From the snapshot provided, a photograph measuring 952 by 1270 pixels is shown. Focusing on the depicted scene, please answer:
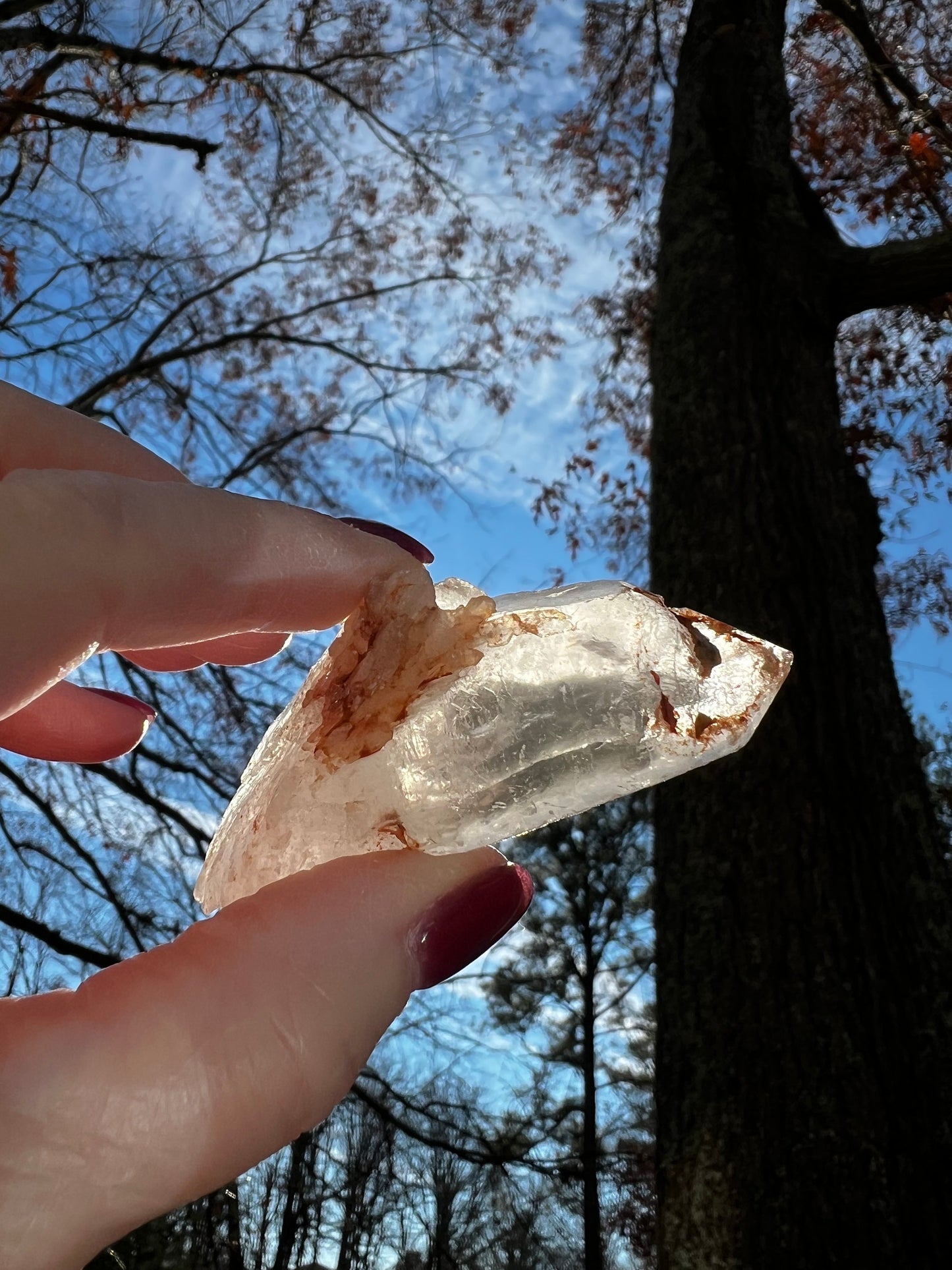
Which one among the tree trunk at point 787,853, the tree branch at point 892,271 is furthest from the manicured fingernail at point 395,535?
the tree branch at point 892,271

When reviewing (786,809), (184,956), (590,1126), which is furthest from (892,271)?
(590,1126)

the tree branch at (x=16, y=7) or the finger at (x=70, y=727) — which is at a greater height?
the tree branch at (x=16, y=7)

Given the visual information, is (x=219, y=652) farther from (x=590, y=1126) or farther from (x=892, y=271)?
(x=590, y=1126)

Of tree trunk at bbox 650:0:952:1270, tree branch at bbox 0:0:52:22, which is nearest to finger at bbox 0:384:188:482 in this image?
tree trunk at bbox 650:0:952:1270

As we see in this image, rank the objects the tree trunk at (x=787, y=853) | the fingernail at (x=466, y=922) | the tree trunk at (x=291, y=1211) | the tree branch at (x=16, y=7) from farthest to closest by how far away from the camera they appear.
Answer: the tree trunk at (x=291, y=1211)
the tree branch at (x=16, y=7)
the tree trunk at (x=787, y=853)
the fingernail at (x=466, y=922)

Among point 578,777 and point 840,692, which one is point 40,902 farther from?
point 578,777

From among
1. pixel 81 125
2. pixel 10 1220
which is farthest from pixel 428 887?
pixel 81 125

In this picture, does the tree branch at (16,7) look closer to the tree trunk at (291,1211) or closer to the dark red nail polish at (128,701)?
the dark red nail polish at (128,701)
